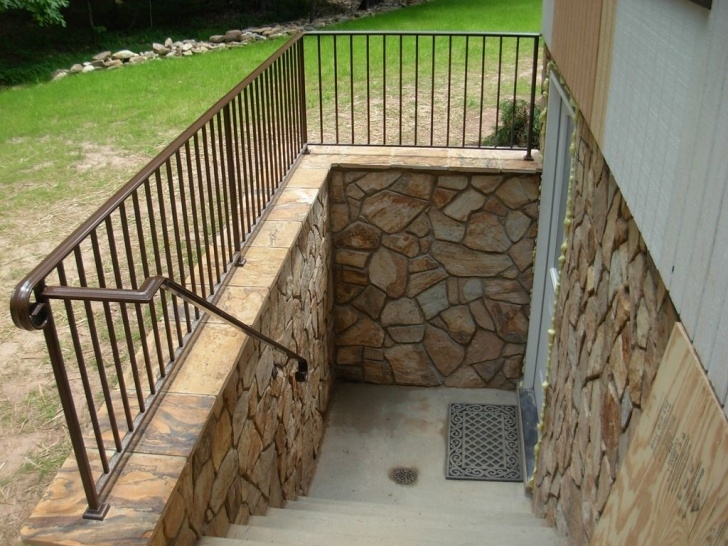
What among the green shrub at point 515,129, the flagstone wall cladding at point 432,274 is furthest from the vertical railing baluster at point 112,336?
the green shrub at point 515,129

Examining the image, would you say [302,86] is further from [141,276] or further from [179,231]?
[141,276]

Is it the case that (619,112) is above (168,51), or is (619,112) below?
above

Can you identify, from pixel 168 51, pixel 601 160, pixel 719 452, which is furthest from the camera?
pixel 168 51

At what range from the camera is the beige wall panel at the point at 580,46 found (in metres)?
3.32

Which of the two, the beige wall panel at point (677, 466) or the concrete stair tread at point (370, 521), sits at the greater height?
the beige wall panel at point (677, 466)

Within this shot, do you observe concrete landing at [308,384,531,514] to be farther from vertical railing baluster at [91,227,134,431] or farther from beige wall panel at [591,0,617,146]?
beige wall panel at [591,0,617,146]

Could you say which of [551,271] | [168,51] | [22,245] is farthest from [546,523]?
[168,51]

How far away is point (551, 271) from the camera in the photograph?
17.4 feet

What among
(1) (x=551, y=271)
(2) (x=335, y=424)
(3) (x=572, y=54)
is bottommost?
(2) (x=335, y=424)

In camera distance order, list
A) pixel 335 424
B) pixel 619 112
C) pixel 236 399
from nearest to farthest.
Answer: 1. pixel 619 112
2. pixel 236 399
3. pixel 335 424

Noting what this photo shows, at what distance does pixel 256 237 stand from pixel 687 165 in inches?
122

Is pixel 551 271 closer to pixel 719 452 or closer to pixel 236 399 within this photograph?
pixel 236 399

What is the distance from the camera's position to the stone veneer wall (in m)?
2.41

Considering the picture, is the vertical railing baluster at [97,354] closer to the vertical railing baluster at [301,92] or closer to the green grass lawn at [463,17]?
the vertical railing baluster at [301,92]
